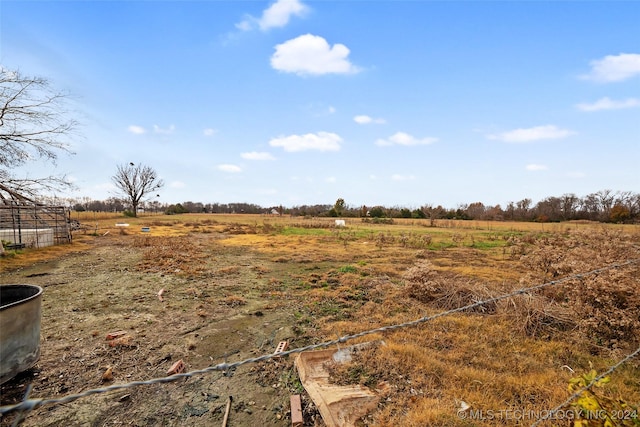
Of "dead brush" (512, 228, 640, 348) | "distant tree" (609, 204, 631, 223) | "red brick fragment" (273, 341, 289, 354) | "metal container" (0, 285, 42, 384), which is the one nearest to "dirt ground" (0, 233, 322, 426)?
"red brick fragment" (273, 341, 289, 354)

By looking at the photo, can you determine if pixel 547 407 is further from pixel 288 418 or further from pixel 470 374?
pixel 288 418

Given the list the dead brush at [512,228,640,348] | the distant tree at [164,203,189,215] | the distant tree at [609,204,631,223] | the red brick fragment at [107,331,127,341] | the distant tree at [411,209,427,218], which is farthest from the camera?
the distant tree at [164,203,189,215]

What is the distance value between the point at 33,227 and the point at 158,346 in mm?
19073

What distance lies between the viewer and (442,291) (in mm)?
7789

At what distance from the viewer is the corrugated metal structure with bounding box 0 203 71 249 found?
15.1 m

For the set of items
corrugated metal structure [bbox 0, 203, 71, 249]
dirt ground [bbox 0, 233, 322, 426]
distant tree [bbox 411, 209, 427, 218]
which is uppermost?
distant tree [bbox 411, 209, 427, 218]

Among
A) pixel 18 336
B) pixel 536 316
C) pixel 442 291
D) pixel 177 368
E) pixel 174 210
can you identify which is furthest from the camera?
pixel 174 210

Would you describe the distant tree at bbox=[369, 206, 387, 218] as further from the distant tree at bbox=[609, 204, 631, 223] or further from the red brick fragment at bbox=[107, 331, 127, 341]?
the red brick fragment at bbox=[107, 331, 127, 341]

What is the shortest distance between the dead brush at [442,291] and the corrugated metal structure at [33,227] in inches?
637

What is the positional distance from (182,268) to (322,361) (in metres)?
9.03

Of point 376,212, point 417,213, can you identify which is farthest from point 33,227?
point 417,213

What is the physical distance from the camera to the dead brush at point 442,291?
7.07 m

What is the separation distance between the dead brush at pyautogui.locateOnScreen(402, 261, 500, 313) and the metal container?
25.0ft

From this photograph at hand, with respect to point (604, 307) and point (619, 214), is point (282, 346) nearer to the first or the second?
point (604, 307)
